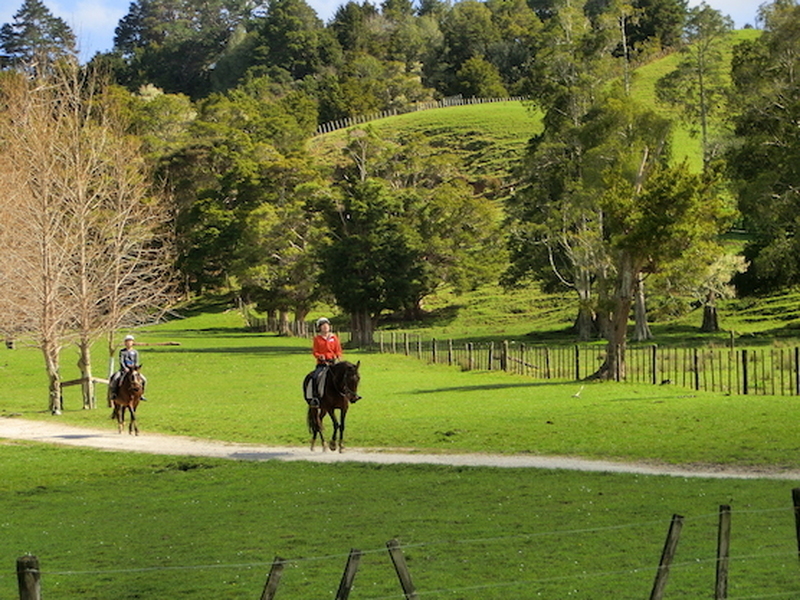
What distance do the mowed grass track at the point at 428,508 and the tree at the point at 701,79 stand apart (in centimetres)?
4131

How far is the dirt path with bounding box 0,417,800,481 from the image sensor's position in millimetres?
20031

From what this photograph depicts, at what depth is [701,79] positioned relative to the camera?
233 feet

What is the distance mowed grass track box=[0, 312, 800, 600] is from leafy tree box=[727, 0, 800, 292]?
2236 centimetres

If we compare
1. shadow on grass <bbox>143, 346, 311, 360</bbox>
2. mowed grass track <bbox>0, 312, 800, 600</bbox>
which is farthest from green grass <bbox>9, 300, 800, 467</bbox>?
shadow on grass <bbox>143, 346, 311, 360</bbox>

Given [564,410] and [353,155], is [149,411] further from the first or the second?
[353,155]

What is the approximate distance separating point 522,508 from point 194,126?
101317 mm

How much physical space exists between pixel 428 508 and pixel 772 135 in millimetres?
46084

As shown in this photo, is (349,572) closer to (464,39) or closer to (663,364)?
(663,364)

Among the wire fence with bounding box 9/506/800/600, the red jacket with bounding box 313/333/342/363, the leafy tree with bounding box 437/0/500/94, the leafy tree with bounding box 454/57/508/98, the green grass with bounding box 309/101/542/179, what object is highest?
the leafy tree with bounding box 437/0/500/94

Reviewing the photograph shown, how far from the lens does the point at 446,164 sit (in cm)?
8475

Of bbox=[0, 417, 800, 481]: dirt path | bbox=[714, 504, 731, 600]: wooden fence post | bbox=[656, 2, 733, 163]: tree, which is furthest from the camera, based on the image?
bbox=[656, 2, 733, 163]: tree

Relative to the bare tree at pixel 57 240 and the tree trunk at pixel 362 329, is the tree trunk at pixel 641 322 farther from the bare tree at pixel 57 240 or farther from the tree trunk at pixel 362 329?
the bare tree at pixel 57 240

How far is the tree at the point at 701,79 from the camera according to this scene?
70875 mm

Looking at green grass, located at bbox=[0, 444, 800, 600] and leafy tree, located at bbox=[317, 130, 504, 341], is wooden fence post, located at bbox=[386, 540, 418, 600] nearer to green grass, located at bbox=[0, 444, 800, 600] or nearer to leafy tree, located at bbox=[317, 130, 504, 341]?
green grass, located at bbox=[0, 444, 800, 600]
